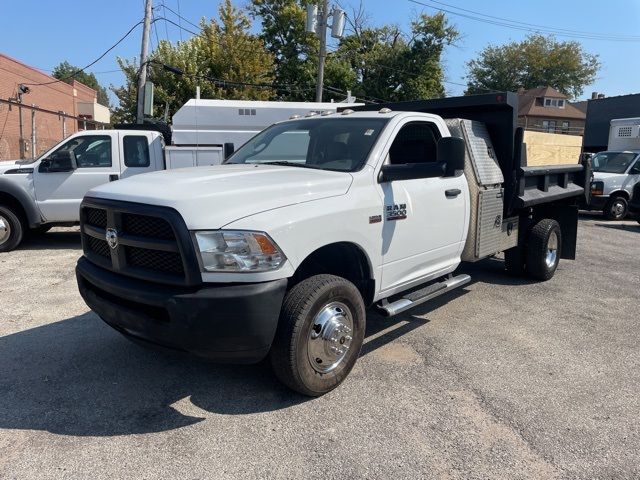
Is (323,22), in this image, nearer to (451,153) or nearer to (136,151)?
(136,151)

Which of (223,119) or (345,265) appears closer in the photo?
(345,265)

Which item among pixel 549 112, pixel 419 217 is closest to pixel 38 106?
pixel 419 217

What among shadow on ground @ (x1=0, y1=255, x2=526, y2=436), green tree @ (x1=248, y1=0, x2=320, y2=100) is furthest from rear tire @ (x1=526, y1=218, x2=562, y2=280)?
green tree @ (x1=248, y1=0, x2=320, y2=100)

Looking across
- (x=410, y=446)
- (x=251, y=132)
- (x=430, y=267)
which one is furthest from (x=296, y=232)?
(x=251, y=132)

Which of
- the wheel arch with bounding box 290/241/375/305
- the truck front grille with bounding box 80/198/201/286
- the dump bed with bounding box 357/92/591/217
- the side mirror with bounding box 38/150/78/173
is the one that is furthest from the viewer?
the side mirror with bounding box 38/150/78/173

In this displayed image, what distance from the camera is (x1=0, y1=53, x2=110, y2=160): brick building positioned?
23.1 meters

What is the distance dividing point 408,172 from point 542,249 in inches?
137

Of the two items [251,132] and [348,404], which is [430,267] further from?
[251,132]

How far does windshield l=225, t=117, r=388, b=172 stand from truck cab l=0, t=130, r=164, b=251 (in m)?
4.84

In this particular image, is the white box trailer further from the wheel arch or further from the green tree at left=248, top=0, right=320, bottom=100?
the green tree at left=248, top=0, right=320, bottom=100

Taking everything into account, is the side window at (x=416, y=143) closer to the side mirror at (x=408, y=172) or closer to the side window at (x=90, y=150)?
the side mirror at (x=408, y=172)

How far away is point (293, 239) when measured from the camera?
326cm

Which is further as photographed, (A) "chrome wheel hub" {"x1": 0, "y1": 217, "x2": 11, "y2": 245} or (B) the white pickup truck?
(A) "chrome wheel hub" {"x1": 0, "y1": 217, "x2": 11, "y2": 245}

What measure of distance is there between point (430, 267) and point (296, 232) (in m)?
1.92
